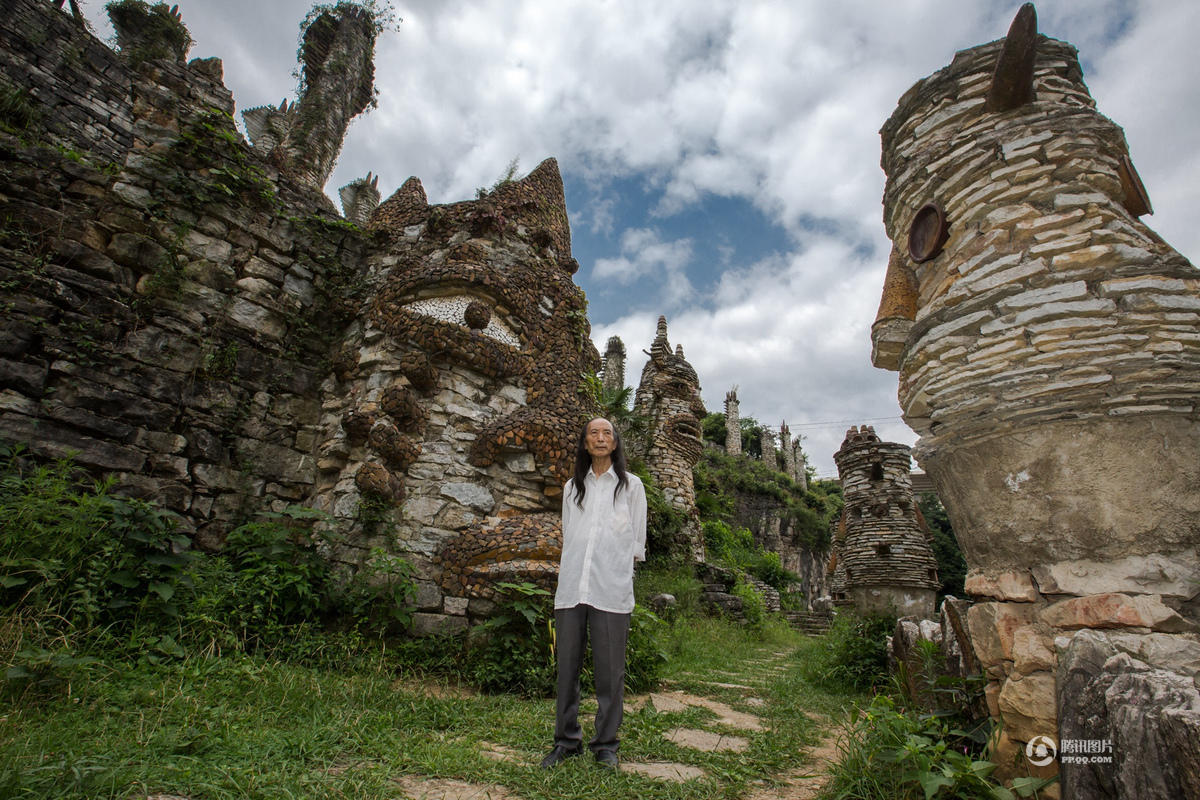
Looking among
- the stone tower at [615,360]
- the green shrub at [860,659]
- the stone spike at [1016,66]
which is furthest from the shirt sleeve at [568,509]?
the stone tower at [615,360]

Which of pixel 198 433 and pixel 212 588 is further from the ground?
pixel 198 433

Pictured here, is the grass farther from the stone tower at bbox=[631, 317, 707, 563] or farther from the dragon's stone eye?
the stone tower at bbox=[631, 317, 707, 563]

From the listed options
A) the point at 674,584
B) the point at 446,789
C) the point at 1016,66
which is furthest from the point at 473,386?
the point at 674,584

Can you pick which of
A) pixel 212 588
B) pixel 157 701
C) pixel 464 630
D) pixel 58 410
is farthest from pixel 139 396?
pixel 464 630

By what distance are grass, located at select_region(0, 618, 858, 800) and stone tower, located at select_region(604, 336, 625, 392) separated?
29.6 metres

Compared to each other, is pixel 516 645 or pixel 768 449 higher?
pixel 768 449

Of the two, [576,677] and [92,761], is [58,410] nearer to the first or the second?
[92,761]

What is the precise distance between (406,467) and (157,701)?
2.43 m

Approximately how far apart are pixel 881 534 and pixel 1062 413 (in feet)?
29.2

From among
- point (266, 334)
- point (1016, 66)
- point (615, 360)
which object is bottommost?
point (266, 334)

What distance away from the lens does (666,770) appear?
105 inches

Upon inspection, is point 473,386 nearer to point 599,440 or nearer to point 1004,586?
point 599,440

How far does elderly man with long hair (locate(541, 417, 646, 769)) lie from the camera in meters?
2.73

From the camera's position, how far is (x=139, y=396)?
4.39 meters
